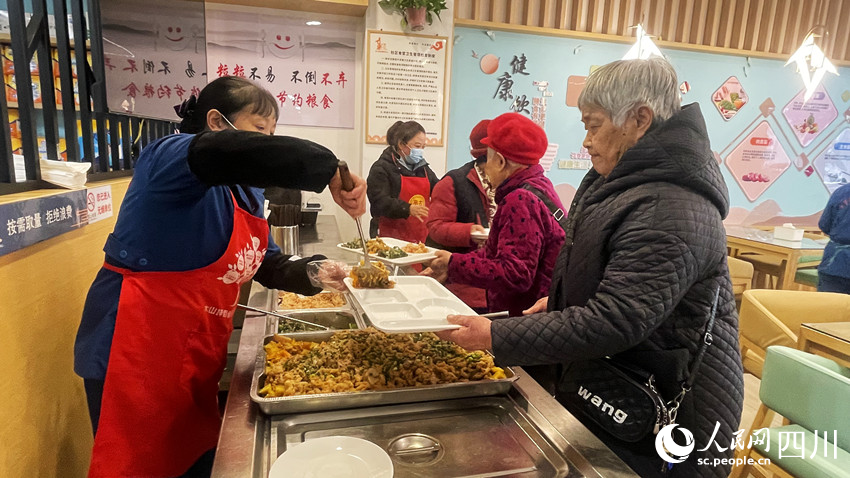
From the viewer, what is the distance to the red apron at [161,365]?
138 cm

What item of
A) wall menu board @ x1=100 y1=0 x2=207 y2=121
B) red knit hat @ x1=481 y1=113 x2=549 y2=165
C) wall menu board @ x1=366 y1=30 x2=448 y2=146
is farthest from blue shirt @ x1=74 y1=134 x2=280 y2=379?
wall menu board @ x1=366 y1=30 x2=448 y2=146

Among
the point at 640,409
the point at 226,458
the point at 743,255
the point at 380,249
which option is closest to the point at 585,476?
the point at 640,409

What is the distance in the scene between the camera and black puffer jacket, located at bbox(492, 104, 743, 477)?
1.17m

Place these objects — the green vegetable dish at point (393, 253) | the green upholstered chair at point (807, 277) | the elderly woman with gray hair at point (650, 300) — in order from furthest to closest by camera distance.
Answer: the green upholstered chair at point (807, 277), the green vegetable dish at point (393, 253), the elderly woman with gray hair at point (650, 300)

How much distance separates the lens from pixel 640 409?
1234mm

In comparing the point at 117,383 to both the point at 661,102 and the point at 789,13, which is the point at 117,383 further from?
the point at 789,13

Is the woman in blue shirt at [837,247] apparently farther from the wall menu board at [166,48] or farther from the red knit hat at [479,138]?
the wall menu board at [166,48]

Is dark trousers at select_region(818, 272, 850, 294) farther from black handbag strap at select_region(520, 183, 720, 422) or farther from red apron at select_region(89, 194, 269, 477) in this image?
red apron at select_region(89, 194, 269, 477)

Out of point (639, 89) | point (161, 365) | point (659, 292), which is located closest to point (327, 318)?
point (161, 365)

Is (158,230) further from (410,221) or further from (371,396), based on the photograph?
(410,221)

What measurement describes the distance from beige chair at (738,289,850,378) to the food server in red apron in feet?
9.49

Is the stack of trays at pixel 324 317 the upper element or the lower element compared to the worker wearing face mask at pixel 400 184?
lower

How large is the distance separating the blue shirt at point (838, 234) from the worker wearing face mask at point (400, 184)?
11.3 ft

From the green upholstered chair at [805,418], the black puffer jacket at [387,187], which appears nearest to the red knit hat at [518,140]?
the green upholstered chair at [805,418]
